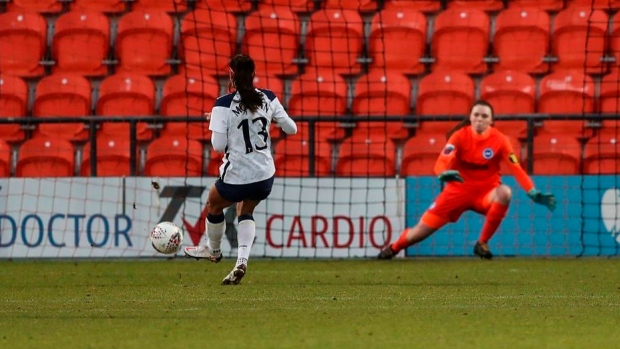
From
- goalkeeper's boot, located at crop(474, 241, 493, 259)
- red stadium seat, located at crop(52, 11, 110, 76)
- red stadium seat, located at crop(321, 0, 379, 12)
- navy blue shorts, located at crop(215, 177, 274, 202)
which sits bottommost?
goalkeeper's boot, located at crop(474, 241, 493, 259)

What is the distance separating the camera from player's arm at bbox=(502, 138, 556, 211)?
13.1 metres

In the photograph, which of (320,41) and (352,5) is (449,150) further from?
(352,5)

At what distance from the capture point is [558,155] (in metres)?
15.9

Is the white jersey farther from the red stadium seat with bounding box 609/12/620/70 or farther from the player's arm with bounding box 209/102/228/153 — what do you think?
the red stadium seat with bounding box 609/12/620/70

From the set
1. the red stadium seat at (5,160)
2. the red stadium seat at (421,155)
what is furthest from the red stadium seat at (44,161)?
the red stadium seat at (421,155)

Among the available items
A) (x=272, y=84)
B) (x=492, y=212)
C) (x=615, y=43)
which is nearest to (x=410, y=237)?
(x=492, y=212)

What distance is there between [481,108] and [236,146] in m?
4.27

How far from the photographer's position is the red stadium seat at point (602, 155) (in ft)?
51.7

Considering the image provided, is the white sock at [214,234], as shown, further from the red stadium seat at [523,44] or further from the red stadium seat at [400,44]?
the red stadium seat at [523,44]

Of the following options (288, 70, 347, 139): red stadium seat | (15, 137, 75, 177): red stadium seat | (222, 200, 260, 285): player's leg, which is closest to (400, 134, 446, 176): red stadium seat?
(288, 70, 347, 139): red stadium seat

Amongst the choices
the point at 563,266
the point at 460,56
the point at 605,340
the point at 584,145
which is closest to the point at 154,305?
the point at 605,340

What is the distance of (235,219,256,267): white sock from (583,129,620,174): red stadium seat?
634cm

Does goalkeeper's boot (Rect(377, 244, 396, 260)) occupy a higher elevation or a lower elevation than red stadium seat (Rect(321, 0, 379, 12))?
lower

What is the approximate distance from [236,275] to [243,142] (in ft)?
3.57
